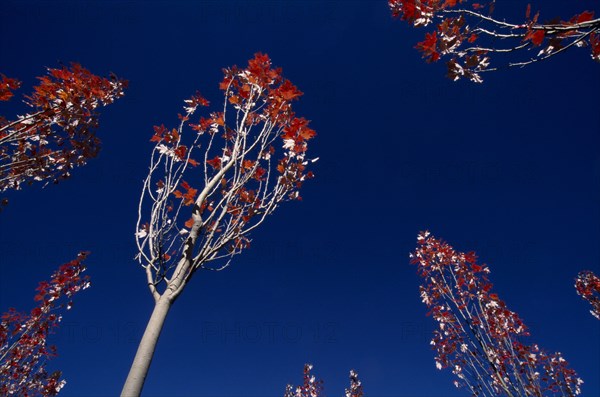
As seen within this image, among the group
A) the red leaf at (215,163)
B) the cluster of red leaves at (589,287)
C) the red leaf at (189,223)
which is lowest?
the red leaf at (189,223)

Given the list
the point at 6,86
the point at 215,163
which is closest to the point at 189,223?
the point at 215,163

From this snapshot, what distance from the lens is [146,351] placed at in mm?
2189

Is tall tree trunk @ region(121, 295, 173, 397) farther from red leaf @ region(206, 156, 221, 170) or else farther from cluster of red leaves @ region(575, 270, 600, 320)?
cluster of red leaves @ region(575, 270, 600, 320)

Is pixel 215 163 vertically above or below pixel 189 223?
above

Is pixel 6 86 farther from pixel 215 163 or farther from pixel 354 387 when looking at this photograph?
pixel 354 387

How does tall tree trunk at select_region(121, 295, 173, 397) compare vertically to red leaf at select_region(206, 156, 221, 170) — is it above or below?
below

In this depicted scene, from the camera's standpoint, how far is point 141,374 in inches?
83.0

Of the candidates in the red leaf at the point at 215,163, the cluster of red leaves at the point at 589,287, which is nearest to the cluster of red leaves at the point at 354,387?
the cluster of red leaves at the point at 589,287

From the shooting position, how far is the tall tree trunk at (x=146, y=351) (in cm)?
204

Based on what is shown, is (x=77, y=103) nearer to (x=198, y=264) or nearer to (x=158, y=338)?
(x=198, y=264)

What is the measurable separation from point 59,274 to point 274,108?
350 inches

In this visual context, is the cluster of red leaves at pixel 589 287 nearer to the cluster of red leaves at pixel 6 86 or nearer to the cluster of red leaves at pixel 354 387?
the cluster of red leaves at pixel 354 387

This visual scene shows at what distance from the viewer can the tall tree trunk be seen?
204 centimetres

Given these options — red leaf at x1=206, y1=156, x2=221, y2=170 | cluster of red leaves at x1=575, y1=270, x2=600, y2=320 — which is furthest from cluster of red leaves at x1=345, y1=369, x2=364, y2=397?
red leaf at x1=206, y1=156, x2=221, y2=170
